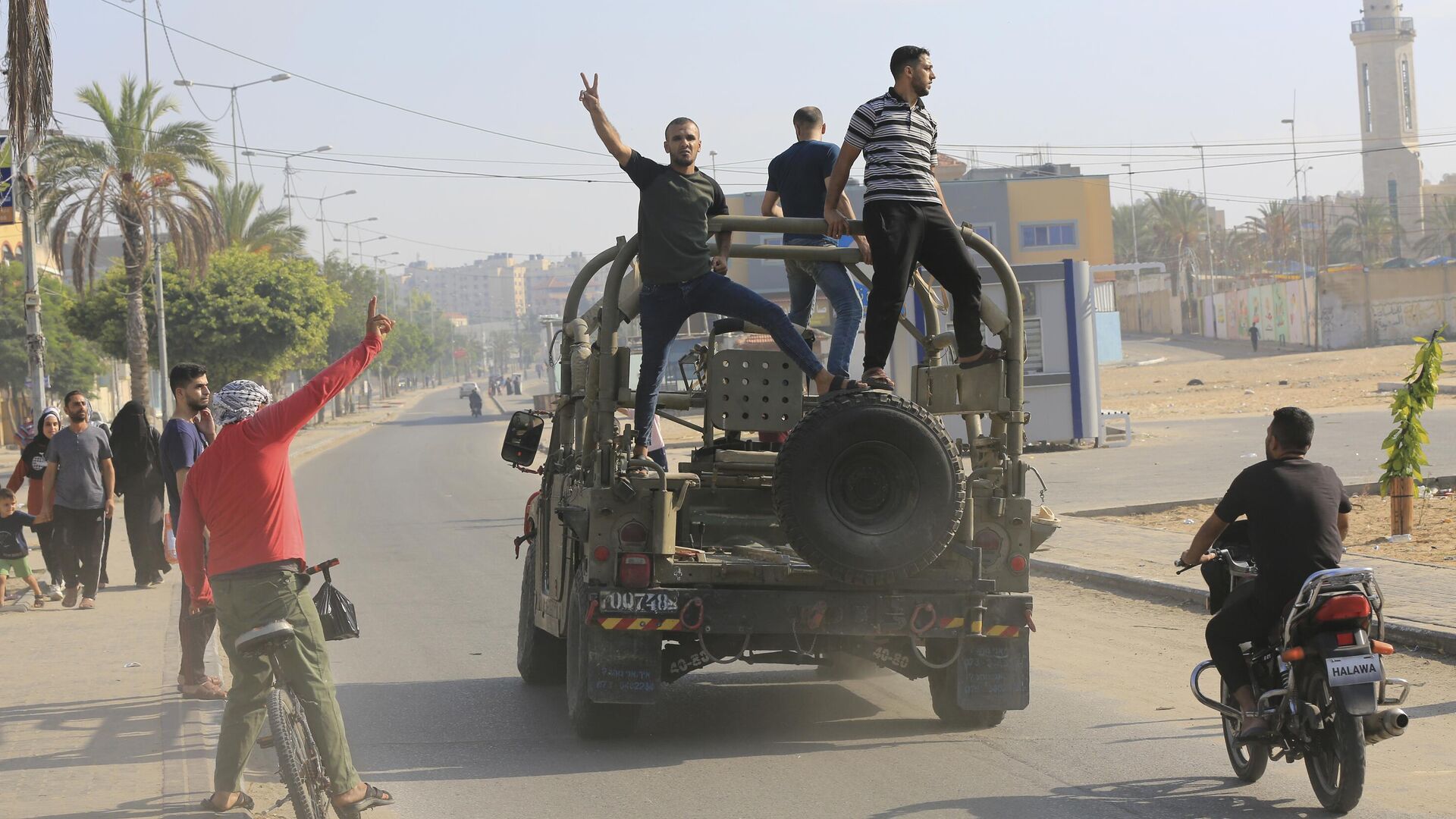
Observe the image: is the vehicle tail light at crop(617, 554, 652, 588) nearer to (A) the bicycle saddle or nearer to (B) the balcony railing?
(A) the bicycle saddle

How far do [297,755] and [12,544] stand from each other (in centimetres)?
865

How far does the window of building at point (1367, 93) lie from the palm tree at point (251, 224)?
111089 mm


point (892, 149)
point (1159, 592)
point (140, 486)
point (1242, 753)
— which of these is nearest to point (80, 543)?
point (140, 486)

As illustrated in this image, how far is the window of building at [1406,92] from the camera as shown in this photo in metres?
137

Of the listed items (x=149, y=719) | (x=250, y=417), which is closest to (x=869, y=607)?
(x=250, y=417)

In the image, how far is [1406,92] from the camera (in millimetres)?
137875

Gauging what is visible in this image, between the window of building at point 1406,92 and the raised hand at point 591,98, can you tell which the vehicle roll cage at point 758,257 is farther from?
the window of building at point 1406,92

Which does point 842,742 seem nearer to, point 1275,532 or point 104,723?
point 1275,532

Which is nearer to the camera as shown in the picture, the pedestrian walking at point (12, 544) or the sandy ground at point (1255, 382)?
the pedestrian walking at point (12, 544)

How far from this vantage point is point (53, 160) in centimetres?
3300

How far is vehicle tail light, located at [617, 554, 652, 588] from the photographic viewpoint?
6.88 metres

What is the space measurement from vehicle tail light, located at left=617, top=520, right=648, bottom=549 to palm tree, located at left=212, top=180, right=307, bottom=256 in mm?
47444

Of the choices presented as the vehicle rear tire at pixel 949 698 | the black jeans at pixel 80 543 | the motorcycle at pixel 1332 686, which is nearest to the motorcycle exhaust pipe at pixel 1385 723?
the motorcycle at pixel 1332 686

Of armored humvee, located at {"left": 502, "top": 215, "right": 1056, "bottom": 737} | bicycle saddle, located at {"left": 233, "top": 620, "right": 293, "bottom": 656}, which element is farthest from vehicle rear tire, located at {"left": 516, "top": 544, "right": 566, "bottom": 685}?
bicycle saddle, located at {"left": 233, "top": 620, "right": 293, "bottom": 656}
